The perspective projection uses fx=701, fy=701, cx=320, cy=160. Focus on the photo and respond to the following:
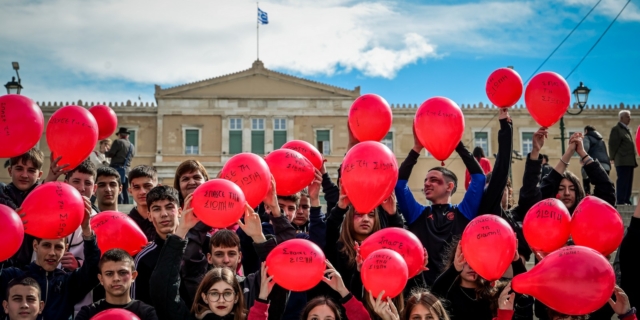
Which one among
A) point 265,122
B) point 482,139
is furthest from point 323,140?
point 482,139

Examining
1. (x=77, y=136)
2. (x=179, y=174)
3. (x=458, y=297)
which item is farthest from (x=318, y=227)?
(x=77, y=136)

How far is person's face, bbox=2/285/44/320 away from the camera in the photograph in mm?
4680

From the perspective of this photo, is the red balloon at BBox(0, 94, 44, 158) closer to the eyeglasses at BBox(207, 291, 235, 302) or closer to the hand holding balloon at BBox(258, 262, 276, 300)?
the eyeglasses at BBox(207, 291, 235, 302)

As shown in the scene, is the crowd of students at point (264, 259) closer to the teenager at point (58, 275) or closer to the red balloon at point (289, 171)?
the teenager at point (58, 275)

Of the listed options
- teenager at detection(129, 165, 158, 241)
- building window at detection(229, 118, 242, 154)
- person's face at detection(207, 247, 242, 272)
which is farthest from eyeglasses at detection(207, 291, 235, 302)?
building window at detection(229, 118, 242, 154)

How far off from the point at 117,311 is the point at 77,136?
75.8 inches

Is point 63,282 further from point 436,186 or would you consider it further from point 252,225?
point 436,186

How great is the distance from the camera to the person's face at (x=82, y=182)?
6022mm

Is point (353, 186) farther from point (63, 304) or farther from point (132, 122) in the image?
point (132, 122)

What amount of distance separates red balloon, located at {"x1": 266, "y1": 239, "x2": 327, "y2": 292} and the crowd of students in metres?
0.10

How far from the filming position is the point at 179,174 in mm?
6219

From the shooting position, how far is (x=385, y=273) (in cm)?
450

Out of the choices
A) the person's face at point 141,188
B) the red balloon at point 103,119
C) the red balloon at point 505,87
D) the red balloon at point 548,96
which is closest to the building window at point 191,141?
the red balloon at point 103,119

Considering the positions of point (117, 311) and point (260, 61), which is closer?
point (117, 311)
